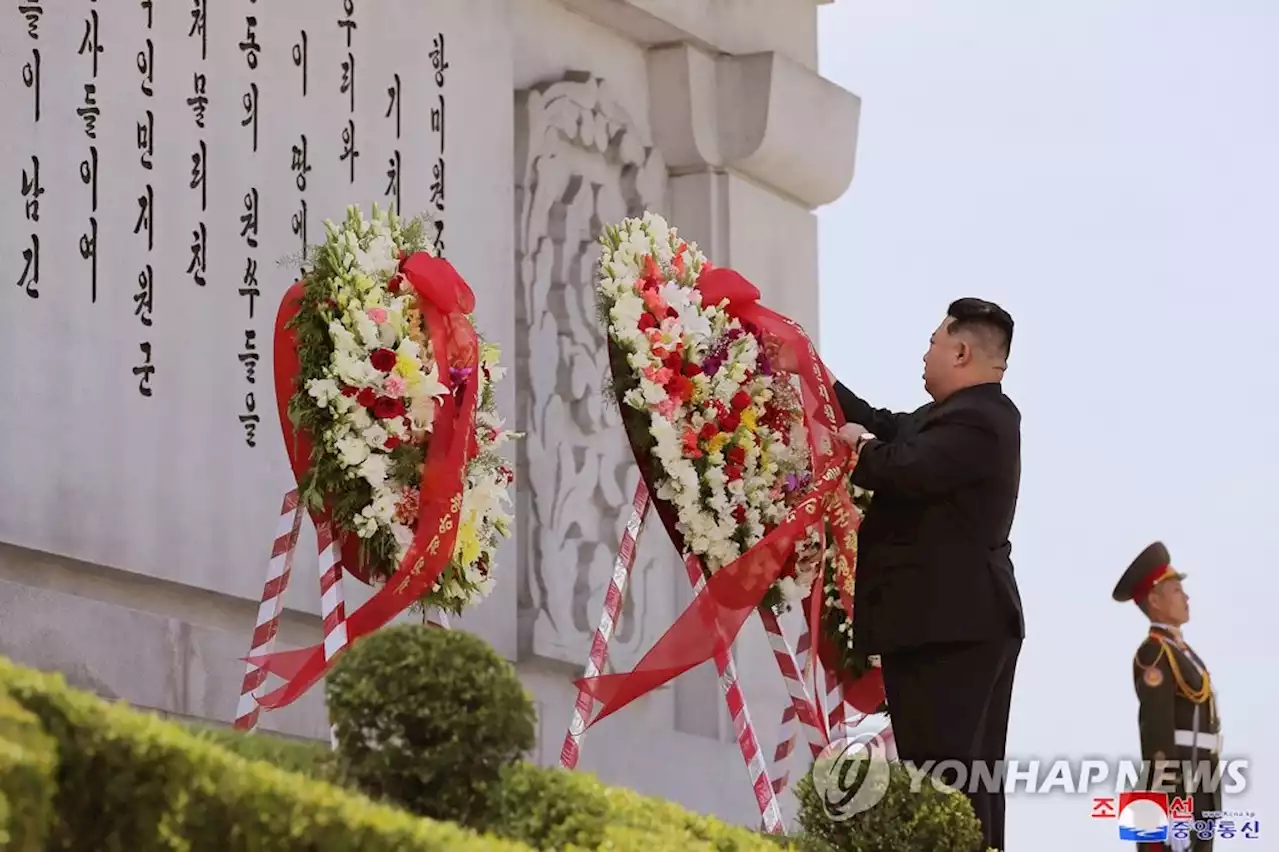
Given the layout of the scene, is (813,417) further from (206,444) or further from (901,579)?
(206,444)

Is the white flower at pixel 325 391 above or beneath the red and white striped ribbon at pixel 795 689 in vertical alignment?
above

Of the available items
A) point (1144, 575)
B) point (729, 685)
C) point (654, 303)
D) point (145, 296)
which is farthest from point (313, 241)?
point (1144, 575)

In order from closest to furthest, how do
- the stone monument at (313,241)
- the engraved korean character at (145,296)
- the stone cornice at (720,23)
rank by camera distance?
the stone monument at (313,241)
the engraved korean character at (145,296)
the stone cornice at (720,23)

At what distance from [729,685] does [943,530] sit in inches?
29.8

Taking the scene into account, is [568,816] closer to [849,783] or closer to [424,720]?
[424,720]

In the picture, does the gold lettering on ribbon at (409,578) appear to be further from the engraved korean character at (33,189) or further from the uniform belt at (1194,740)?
the uniform belt at (1194,740)

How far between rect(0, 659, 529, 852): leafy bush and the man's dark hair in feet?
9.94

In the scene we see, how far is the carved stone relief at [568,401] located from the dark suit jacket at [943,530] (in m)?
2.45

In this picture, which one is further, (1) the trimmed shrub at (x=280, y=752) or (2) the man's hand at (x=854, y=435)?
(2) the man's hand at (x=854, y=435)

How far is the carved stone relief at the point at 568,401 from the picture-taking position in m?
8.06

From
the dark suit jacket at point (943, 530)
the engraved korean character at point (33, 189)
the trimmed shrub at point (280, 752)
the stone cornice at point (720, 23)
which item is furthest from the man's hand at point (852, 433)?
the stone cornice at point (720, 23)

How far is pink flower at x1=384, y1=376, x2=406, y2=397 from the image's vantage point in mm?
5398

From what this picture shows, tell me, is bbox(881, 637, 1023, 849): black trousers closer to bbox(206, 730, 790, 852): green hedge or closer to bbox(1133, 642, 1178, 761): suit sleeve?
bbox(206, 730, 790, 852): green hedge

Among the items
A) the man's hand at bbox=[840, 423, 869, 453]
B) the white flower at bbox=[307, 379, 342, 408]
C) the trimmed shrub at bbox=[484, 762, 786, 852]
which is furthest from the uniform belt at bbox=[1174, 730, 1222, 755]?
the trimmed shrub at bbox=[484, 762, 786, 852]
